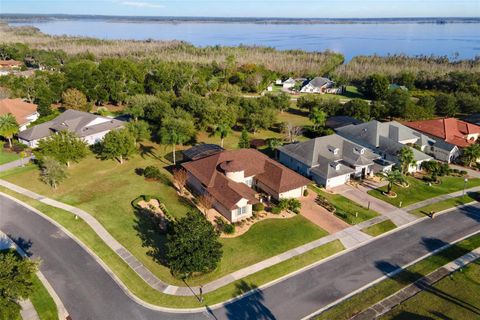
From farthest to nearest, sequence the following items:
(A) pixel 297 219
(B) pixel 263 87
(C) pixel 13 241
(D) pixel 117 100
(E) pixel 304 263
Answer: (B) pixel 263 87 → (D) pixel 117 100 → (A) pixel 297 219 → (C) pixel 13 241 → (E) pixel 304 263

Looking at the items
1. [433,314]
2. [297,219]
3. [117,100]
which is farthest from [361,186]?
[117,100]

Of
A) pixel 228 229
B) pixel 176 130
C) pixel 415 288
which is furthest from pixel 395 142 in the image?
pixel 176 130

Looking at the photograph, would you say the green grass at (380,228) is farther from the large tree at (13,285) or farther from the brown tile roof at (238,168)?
the large tree at (13,285)

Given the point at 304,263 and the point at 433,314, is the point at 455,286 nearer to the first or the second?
the point at 433,314

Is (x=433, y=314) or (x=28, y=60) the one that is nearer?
(x=433, y=314)

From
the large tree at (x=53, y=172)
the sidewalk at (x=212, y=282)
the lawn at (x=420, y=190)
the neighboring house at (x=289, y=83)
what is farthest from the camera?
the neighboring house at (x=289, y=83)

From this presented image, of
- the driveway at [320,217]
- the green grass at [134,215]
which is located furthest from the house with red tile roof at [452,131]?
the green grass at [134,215]

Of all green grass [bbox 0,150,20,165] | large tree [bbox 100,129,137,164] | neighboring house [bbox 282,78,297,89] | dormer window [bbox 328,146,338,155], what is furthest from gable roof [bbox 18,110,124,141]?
neighboring house [bbox 282,78,297,89]
